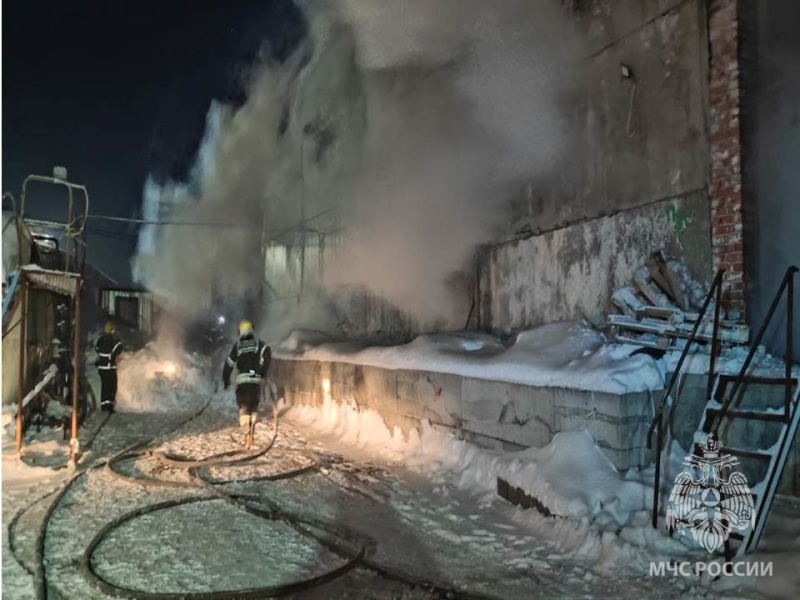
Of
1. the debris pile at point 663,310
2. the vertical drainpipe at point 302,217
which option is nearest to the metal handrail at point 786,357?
the debris pile at point 663,310

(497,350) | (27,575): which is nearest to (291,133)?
(497,350)

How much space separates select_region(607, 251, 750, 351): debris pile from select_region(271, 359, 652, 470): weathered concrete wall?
96 cm

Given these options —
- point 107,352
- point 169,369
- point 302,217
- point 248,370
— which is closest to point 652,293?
point 248,370

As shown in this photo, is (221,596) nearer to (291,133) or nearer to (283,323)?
(283,323)

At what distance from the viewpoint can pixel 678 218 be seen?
657cm

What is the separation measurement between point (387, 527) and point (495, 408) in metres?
2.18

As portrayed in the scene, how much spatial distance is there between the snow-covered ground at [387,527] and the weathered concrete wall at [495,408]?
7.4 inches

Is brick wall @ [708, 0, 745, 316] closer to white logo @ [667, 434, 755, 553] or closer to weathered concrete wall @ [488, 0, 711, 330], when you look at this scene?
weathered concrete wall @ [488, 0, 711, 330]

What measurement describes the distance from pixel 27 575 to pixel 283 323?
41.4ft

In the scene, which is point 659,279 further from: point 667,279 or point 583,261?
point 583,261

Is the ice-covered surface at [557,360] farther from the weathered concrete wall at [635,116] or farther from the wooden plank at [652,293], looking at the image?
the weathered concrete wall at [635,116]

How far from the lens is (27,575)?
4.14m

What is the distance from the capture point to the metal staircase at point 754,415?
443 cm

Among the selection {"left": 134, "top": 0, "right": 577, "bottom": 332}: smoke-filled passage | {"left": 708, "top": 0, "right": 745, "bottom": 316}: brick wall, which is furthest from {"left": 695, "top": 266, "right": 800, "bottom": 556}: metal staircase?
{"left": 134, "top": 0, "right": 577, "bottom": 332}: smoke-filled passage
